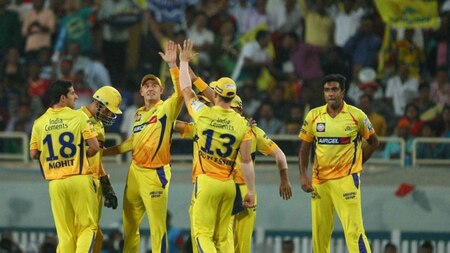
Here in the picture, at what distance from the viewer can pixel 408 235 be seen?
28.3 meters

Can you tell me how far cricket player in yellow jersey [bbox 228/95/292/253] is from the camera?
23.1 metres

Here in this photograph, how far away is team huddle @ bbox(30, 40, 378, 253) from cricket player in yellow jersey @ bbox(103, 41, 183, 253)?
13 mm

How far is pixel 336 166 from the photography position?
23188mm

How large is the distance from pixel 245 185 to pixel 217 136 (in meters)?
1.40

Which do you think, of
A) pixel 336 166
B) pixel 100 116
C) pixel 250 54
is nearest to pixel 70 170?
pixel 100 116

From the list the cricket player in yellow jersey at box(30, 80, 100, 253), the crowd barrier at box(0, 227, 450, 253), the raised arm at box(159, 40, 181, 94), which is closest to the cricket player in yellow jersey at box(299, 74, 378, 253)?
the raised arm at box(159, 40, 181, 94)

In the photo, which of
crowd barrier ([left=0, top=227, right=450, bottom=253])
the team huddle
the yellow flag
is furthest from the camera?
the yellow flag

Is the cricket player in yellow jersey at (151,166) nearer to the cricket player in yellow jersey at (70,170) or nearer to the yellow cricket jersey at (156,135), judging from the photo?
the yellow cricket jersey at (156,135)

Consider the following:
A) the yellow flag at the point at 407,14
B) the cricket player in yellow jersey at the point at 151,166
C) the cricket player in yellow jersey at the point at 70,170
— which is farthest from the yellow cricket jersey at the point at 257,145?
the yellow flag at the point at 407,14

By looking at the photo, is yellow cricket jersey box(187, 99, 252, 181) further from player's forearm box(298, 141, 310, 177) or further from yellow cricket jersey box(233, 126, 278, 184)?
player's forearm box(298, 141, 310, 177)

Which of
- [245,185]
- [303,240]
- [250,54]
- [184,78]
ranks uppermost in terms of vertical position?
[250,54]

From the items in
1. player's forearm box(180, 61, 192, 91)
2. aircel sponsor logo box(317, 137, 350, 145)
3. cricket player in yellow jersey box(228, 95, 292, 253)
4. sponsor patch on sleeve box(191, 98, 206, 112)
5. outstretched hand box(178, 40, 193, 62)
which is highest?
outstretched hand box(178, 40, 193, 62)

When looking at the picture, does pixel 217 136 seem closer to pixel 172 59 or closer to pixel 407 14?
pixel 172 59

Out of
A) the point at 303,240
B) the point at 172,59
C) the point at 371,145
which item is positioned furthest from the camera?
the point at 303,240
